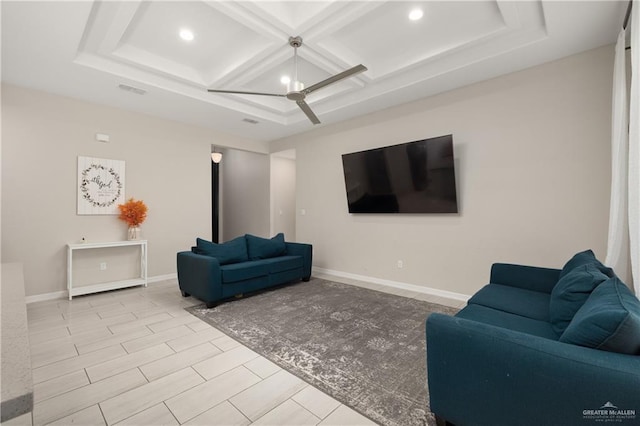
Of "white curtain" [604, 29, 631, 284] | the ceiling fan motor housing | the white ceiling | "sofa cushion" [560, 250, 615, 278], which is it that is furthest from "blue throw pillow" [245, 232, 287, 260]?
"white curtain" [604, 29, 631, 284]

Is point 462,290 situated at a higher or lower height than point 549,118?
lower

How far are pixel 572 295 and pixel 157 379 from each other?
112 inches

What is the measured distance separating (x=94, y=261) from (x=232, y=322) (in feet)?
9.31

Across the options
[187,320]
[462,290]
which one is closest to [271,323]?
[187,320]

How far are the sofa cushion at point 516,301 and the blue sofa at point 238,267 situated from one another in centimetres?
274

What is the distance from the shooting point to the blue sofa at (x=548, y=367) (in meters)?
1.09

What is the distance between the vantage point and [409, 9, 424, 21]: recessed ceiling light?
2.70m

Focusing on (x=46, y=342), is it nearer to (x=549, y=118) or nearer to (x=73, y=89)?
(x=73, y=89)

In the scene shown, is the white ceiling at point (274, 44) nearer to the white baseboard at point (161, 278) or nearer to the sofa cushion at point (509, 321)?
the sofa cushion at point (509, 321)

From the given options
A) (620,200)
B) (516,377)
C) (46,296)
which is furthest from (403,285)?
(46,296)

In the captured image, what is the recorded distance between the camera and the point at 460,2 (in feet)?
8.61

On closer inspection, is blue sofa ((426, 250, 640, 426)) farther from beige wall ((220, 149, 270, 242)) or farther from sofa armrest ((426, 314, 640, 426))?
beige wall ((220, 149, 270, 242))

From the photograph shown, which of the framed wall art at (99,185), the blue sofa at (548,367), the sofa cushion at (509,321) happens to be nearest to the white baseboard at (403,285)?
the sofa cushion at (509,321)

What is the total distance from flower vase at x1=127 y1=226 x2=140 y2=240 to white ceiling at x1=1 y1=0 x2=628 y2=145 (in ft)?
6.40
